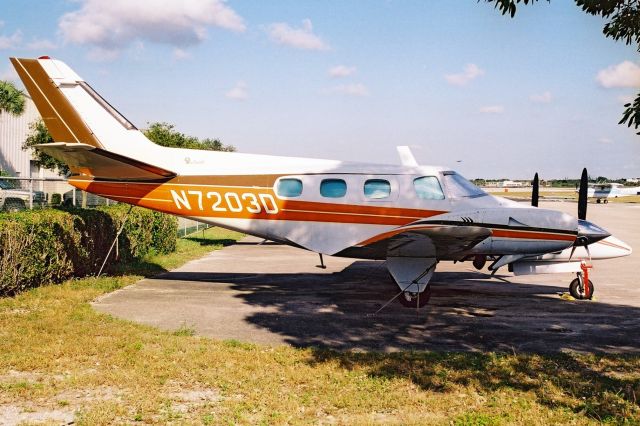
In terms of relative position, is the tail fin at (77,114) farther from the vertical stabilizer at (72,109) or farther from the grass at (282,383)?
the grass at (282,383)

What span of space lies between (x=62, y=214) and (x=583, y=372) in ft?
41.1

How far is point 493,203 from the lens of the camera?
12195 mm

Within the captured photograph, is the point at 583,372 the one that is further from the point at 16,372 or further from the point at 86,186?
the point at 86,186

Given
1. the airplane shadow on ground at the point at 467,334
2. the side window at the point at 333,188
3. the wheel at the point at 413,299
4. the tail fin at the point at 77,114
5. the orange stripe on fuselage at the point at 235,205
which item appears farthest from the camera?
the tail fin at the point at 77,114

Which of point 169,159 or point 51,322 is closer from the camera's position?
point 51,322

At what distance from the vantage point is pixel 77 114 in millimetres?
13539

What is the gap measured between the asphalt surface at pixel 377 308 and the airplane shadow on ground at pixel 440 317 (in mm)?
21

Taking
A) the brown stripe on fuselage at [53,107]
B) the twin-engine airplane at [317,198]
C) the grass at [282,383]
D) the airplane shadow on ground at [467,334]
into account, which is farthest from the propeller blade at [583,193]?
the brown stripe on fuselage at [53,107]

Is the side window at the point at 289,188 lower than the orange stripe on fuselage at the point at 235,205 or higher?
higher

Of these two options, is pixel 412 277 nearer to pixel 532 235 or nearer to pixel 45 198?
pixel 532 235

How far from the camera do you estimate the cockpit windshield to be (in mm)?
12164

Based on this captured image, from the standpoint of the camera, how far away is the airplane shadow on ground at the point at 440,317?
28.6 feet

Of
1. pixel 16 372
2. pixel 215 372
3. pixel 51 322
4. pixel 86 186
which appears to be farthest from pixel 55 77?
pixel 215 372

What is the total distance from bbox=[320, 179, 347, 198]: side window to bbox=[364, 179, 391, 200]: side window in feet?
1.90
